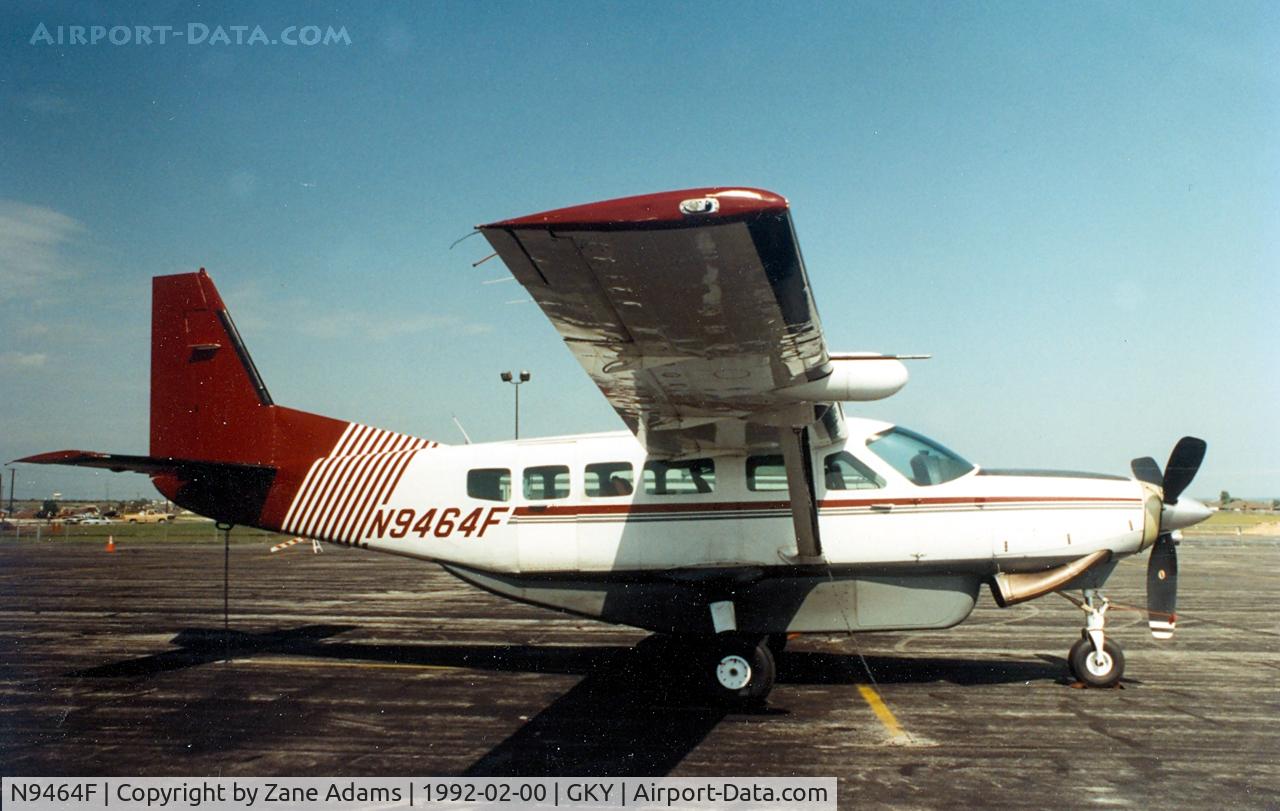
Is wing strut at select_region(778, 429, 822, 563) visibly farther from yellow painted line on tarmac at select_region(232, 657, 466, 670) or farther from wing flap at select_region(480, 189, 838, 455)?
yellow painted line on tarmac at select_region(232, 657, 466, 670)

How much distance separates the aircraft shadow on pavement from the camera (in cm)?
621

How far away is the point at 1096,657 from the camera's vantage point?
8.34m

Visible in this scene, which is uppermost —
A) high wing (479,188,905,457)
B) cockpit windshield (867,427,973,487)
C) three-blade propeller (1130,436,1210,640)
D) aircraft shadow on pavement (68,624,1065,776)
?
high wing (479,188,905,457)

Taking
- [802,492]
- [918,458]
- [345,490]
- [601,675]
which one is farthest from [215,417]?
[918,458]

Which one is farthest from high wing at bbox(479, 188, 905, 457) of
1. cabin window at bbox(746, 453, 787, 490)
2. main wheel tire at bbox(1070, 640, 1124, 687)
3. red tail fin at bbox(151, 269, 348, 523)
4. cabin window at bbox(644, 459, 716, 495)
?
red tail fin at bbox(151, 269, 348, 523)

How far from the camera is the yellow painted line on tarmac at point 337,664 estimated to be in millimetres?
9656

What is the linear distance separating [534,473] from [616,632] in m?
4.33

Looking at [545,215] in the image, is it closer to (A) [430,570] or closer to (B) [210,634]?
Result: (B) [210,634]

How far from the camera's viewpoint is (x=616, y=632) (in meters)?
12.5

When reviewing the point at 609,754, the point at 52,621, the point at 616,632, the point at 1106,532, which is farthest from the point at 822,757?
the point at 52,621

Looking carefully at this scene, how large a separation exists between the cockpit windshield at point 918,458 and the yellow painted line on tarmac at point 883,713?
2.11m

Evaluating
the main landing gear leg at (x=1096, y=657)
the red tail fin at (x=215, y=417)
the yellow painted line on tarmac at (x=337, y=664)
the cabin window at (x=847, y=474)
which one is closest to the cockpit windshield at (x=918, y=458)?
the cabin window at (x=847, y=474)

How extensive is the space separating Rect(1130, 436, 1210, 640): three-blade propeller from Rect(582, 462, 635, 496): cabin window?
5324 millimetres

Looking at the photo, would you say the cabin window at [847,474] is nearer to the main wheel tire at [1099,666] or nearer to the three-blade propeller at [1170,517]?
the main wheel tire at [1099,666]
